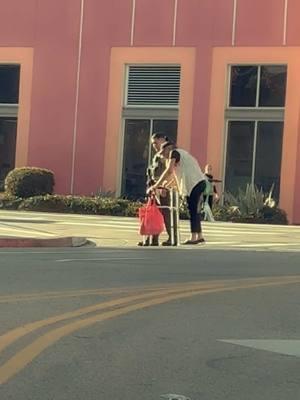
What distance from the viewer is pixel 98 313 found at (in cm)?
759

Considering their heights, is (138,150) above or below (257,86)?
below

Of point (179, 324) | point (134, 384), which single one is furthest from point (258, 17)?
point (134, 384)

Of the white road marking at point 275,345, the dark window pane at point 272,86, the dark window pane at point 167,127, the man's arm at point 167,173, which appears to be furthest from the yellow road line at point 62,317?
the dark window pane at point 167,127

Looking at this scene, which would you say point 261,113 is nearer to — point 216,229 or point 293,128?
point 293,128

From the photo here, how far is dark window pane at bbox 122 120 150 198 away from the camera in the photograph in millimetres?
25750

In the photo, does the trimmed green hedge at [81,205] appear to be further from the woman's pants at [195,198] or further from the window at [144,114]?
the woman's pants at [195,198]

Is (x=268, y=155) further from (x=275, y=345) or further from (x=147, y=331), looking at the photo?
(x=275, y=345)

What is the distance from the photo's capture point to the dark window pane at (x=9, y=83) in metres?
27.1

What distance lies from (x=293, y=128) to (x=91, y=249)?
38.3ft

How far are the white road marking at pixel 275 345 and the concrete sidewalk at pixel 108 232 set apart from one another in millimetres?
7633

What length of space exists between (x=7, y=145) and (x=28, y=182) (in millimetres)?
2947

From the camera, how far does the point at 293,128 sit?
78.4 ft

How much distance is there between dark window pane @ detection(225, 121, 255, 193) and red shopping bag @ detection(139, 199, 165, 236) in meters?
11.2

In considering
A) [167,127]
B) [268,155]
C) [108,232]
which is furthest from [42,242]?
[167,127]
